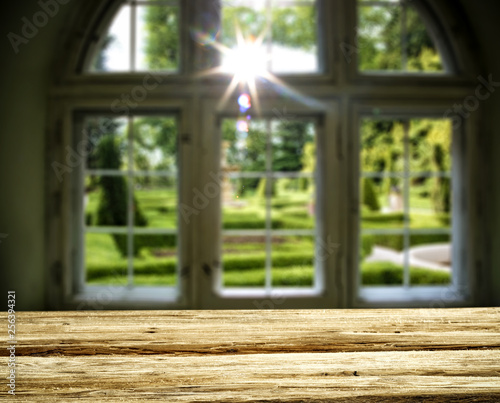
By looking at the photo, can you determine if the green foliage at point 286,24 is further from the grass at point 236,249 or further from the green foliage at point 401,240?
the green foliage at point 401,240

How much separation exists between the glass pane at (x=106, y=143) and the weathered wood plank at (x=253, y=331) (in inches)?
57.2

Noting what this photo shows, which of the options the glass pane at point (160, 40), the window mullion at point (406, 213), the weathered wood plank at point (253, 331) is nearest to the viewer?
the weathered wood plank at point (253, 331)

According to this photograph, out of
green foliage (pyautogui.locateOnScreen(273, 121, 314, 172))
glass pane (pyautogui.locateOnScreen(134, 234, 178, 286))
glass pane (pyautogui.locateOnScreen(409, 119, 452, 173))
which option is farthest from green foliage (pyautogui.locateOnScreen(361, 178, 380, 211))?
glass pane (pyautogui.locateOnScreen(134, 234, 178, 286))

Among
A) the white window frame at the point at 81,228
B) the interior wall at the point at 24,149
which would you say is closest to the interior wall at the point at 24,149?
the interior wall at the point at 24,149

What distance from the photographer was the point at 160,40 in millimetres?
2176

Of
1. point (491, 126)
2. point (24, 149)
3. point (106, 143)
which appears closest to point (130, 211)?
point (106, 143)

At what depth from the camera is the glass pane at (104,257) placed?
2.23 metres

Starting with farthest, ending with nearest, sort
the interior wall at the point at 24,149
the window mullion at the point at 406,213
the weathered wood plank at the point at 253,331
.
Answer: the window mullion at the point at 406,213 < the interior wall at the point at 24,149 < the weathered wood plank at the point at 253,331

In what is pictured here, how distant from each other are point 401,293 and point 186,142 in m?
1.60

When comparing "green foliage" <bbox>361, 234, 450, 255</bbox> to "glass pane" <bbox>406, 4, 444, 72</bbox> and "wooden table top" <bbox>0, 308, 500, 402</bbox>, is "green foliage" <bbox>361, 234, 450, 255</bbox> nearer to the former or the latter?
"glass pane" <bbox>406, 4, 444, 72</bbox>

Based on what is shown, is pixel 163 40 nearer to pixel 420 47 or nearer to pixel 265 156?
pixel 265 156

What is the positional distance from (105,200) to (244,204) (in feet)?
2.79

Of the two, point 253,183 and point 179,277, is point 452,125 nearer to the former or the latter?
point 253,183

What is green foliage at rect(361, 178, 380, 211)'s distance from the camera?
2289 millimetres
